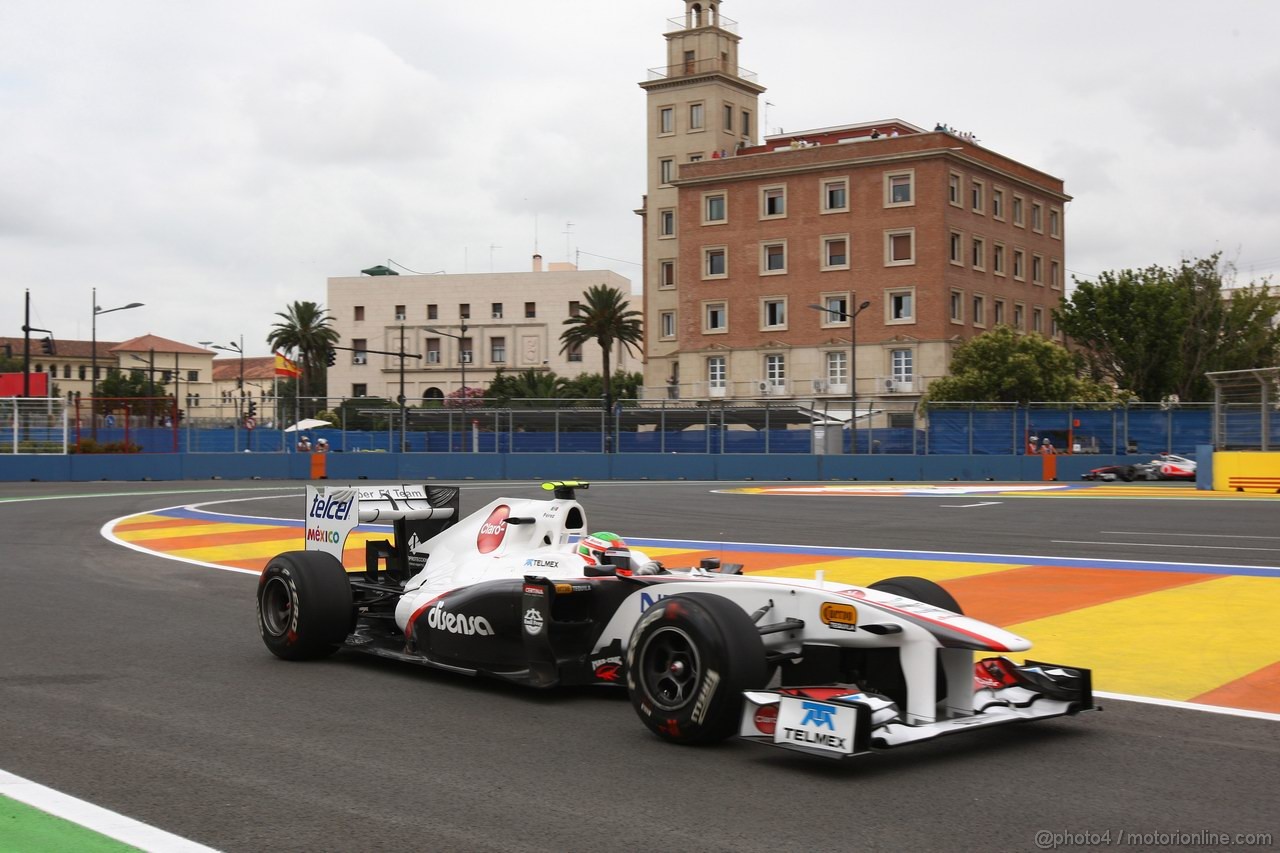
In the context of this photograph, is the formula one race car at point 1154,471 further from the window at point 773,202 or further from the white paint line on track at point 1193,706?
the white paint line on track at point 1193,706

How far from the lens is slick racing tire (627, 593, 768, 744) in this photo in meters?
5.44

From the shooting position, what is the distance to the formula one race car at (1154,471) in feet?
133

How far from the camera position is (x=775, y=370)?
72.2m

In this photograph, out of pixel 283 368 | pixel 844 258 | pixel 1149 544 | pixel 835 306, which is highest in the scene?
pixel 844 258

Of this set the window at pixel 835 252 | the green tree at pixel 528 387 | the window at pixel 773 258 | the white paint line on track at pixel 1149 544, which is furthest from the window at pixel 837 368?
the white paint line on track at pixel 1149 544

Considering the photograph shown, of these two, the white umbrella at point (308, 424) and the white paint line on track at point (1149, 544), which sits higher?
the white umbrella at point (308, 424)

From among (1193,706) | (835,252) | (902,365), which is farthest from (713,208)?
(1193,706)

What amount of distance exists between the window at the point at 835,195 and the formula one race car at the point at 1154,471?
31665 mm

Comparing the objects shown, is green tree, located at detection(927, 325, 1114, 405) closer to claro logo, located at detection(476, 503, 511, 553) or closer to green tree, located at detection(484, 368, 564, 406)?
green tree, located at detection(484, 368, 564, 406)

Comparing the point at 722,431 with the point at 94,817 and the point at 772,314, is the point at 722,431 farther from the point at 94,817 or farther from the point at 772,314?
the point at 94,817

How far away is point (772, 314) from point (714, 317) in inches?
145

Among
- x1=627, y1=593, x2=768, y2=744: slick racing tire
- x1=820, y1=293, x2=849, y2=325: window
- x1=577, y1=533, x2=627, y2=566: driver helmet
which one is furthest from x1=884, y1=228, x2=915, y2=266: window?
x1=627, y1=593, x2=768, y2=744: slick racing tire

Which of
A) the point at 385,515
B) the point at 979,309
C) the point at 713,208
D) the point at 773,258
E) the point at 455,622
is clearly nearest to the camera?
the point at 455,622

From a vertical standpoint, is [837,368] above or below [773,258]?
below
